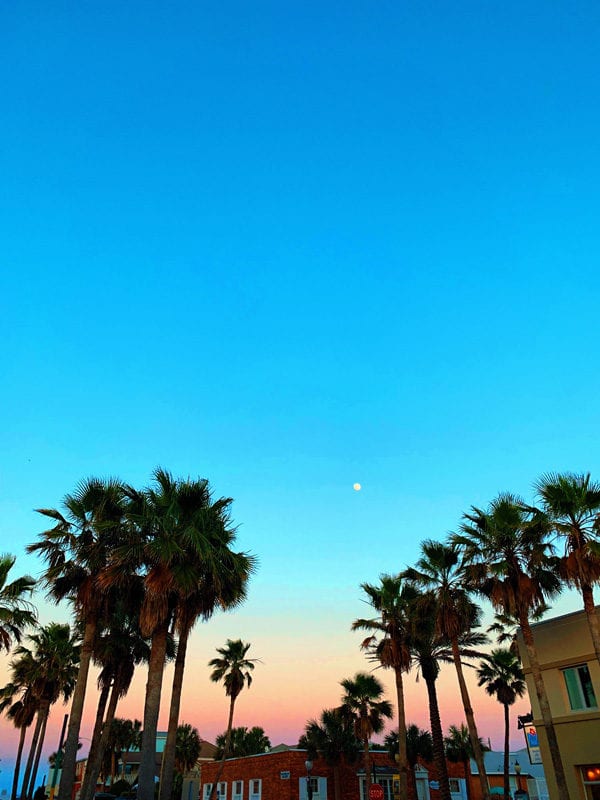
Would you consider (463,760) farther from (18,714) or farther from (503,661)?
(18,714)

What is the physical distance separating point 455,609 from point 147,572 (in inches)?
597

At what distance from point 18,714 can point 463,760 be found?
33.4 metres

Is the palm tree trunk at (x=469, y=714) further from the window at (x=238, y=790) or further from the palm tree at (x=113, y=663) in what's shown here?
the window at (x=238, y=790)

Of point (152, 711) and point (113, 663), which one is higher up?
point (113, 663)

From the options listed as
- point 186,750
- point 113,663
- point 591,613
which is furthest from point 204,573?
point 186,750

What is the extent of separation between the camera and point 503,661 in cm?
4316

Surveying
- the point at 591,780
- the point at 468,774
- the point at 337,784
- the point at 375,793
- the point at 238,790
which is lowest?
the point at 375,793

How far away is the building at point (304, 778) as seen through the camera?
44.8 m

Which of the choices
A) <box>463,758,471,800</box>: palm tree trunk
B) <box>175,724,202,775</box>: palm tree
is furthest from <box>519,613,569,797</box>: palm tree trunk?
<box>175,724,202,775</box>: palm tree

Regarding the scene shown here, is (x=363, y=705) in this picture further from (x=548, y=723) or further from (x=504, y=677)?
(x=548, y=723)

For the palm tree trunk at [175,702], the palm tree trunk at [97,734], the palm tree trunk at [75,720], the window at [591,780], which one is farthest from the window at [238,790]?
the window at [591,780]

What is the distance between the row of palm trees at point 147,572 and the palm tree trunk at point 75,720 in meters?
0.03

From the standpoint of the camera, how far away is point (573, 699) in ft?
82.7

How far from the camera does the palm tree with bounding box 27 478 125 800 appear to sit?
22.4 m
